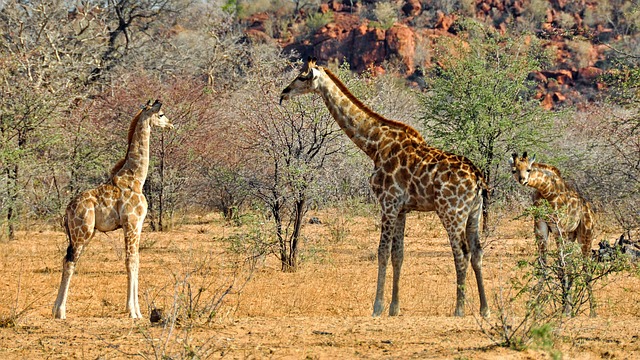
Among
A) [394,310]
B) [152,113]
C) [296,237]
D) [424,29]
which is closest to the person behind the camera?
[394,310]

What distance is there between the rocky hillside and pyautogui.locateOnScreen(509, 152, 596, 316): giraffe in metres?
37.1

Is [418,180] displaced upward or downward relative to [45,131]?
downward

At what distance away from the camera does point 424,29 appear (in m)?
54.3

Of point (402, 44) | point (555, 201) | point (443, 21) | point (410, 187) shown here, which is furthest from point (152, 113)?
point (443, 21)

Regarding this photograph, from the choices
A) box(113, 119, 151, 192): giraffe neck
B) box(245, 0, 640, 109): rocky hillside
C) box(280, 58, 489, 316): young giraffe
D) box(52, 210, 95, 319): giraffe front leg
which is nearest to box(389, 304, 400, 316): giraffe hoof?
box(280, 58, 489, 316): young giraffe

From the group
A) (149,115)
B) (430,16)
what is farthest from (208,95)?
Answer: (430,16)

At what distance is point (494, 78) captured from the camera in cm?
Result: 1855

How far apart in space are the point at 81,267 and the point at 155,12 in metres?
22.0

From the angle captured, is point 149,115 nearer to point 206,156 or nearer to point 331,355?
point 331,355

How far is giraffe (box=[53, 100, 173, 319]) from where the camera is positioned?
948 centimetres

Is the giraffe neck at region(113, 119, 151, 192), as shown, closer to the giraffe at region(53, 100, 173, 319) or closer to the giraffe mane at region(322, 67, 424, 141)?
the giraffe at region(53, 100, 173, 319)

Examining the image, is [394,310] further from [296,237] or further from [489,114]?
[489,114]

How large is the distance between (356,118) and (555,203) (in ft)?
8.75

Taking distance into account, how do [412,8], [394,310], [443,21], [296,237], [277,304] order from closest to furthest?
[394,310], [277,304], [296,237], [443,21], [412,8]
